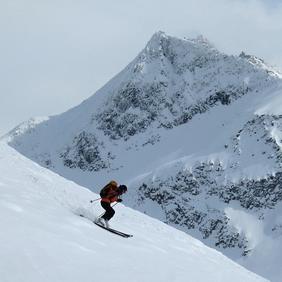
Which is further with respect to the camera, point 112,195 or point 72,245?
point 112,195

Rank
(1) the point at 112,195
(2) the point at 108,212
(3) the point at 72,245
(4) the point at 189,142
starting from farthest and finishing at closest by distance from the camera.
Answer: (4) the point at 189,142, (1) the point at 112,195, (2) the point at 108,212, (3) the point at 72,245

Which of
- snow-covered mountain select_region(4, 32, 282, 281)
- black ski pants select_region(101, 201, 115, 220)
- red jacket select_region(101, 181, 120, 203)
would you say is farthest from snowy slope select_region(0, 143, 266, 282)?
snow-covered mountain select_region(4, 32, 282, 281)

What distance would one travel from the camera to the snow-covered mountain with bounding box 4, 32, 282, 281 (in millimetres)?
104188

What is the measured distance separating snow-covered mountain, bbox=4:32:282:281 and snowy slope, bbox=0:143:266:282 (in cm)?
6594

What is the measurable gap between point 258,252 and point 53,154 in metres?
64.4

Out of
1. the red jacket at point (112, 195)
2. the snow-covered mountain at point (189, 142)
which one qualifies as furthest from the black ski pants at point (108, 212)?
the snow-covered mountain at point (189, 142)

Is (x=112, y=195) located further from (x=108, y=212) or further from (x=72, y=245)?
(x=72, y=245)

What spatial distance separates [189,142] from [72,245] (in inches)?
4249

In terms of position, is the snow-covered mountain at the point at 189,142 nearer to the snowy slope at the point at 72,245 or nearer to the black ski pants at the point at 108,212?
the snowy slope at the point at 72,245

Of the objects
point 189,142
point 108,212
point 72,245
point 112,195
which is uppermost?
point 189,142

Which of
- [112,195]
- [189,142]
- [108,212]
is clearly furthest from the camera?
[189,142]

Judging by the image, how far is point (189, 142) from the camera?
120 m

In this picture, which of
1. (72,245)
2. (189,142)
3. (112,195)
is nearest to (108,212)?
(112,195)

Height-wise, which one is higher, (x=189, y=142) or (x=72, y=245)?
(x=189, y=142)
